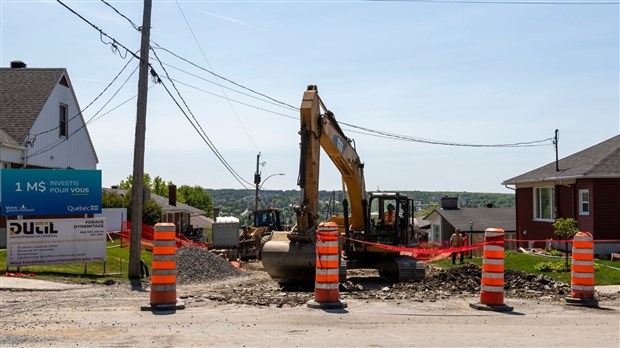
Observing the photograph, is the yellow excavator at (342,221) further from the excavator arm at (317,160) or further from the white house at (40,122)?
the white house at (40,122)

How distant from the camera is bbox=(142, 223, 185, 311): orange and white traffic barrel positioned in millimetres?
12828

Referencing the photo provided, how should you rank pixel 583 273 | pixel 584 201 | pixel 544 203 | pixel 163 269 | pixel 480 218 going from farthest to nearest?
pixel 480 218 → pixel 544 203 → pixel 584 201 → pixel 583 273 → pixel 163 269

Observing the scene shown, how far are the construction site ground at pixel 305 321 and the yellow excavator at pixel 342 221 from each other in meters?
2.30

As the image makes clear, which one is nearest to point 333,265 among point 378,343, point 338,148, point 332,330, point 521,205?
point 332,330

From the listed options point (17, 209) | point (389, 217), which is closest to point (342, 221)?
point (389, 217)

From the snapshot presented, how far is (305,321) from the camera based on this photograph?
11609 millimetres

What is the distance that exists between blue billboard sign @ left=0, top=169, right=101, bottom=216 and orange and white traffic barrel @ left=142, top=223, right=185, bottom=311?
10297 millimetres

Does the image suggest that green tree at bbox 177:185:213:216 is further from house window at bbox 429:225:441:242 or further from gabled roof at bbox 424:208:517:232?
gabled roof at bbox 424:208:517:232

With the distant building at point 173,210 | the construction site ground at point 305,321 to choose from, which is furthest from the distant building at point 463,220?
the construction site ground at point 305,321

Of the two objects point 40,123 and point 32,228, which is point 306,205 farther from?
point 40,123

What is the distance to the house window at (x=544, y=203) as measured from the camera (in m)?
37.0

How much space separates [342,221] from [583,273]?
35.4 feet

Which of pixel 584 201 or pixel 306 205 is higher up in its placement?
pixel 584 201

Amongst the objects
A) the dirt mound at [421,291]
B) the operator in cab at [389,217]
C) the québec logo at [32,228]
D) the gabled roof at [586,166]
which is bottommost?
the dirt mound at [421,291]
